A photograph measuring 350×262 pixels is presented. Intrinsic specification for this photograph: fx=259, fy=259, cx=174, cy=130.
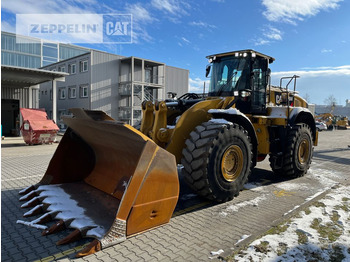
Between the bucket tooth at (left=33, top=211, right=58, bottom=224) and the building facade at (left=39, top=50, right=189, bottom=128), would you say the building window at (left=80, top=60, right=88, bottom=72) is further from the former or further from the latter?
the bucket tooth at (left=33, top=211, right=58, bottom=224)

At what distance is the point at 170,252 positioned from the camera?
314 cm

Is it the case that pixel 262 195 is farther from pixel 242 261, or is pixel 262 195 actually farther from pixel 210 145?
pixel 242 261

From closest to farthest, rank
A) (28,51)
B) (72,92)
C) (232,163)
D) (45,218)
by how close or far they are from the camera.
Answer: (45,218) → (232,163) → (72,92) → (28,51)

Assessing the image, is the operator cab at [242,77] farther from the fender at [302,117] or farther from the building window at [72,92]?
the building window at [72,92]

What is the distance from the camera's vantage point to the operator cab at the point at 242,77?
5.84 m

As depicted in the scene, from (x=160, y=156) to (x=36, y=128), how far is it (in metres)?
11.8

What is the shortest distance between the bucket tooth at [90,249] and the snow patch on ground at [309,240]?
1.60 m

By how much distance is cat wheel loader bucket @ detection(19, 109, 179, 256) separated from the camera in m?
3.17

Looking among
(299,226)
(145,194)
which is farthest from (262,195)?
(145,194)

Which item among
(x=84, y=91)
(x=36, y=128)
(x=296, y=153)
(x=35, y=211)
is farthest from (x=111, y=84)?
(x=35, y=211)

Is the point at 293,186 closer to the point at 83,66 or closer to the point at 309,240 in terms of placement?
the point at 309,240

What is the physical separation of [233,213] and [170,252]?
5.25ft

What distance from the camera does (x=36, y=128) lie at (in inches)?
513

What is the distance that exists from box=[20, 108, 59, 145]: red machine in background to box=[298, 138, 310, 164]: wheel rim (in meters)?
11.7
